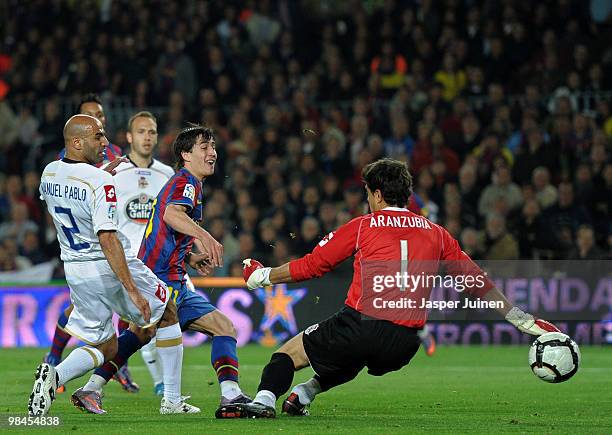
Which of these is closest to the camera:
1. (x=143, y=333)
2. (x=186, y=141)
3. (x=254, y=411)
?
(x=254, y=411)

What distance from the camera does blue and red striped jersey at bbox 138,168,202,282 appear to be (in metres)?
8.43

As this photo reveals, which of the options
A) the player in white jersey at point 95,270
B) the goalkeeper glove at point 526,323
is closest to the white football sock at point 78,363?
the player in white jersey at point 95,270

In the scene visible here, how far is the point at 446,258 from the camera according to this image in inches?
314

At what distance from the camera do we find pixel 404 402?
9.40 m

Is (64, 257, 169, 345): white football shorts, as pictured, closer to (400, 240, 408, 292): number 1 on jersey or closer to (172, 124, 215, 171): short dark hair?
(172, 124, 215, 171): short dark hair

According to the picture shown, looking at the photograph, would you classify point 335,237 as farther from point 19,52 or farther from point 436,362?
point 19,52

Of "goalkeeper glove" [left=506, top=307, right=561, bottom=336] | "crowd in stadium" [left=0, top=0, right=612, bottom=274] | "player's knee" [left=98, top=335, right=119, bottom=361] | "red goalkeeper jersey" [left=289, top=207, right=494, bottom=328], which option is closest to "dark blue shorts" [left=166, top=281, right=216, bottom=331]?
"player's knee" [left=98, top=335, right=119, bottom=361]

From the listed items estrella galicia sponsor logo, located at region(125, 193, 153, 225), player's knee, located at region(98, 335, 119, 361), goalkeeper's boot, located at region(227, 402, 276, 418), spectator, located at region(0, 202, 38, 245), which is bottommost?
goalkeeper's boot, located at region(227, 402, 276, 418)

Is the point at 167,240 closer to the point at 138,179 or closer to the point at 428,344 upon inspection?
the point at 138,179

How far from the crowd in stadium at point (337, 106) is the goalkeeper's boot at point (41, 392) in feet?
26.5

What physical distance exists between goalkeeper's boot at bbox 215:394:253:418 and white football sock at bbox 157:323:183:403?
1.31 feet

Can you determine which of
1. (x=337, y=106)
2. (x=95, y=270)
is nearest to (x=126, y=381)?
(x=95, y=270)

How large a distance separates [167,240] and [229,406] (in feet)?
4.25

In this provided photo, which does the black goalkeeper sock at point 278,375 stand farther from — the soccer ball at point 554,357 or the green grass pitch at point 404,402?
the soccer ball at point 554,357
